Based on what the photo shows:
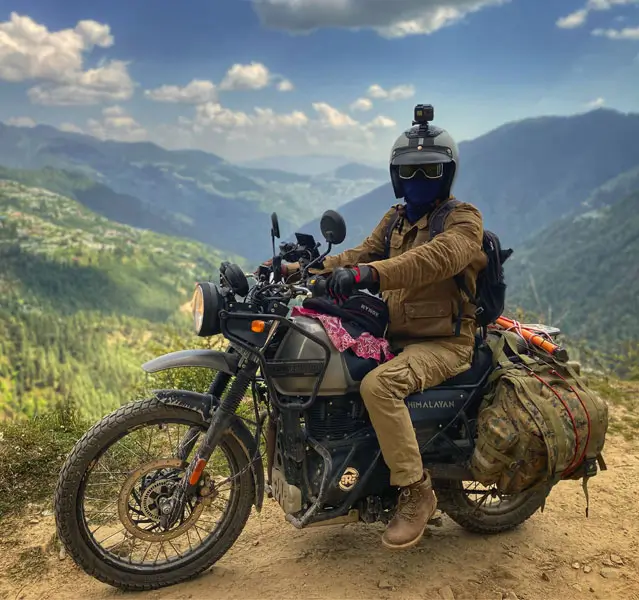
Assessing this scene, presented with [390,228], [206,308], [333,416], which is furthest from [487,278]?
[206,308]

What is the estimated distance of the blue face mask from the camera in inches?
146

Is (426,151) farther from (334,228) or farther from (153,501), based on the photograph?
(153,501)

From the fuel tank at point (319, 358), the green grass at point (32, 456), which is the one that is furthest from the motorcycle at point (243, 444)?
the green grass at point (32, 456)

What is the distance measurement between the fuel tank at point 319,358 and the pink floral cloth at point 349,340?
39 mm

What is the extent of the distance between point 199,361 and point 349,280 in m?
1.06

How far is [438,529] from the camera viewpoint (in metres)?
4.33

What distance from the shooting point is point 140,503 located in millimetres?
3432

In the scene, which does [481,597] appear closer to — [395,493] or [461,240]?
[395,493]

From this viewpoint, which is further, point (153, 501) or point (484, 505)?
point (484, 505)

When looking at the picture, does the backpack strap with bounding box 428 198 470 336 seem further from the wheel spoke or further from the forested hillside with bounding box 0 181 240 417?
the forested hillside with bounding box 0 181 240 417

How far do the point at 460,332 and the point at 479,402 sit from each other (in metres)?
0.55

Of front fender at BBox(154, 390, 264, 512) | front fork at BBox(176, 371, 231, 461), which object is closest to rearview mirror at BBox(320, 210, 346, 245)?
front fork at BBox(176, 371, 231, 461)

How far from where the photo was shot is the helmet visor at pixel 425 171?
3.64 m

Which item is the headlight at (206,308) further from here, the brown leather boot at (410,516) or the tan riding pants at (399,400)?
the brown leather boot at (410,516)
